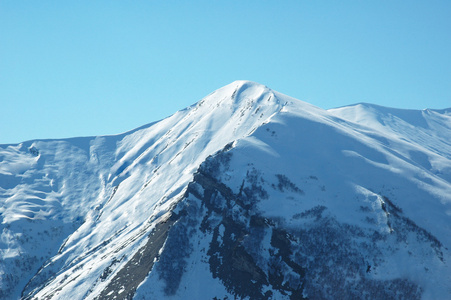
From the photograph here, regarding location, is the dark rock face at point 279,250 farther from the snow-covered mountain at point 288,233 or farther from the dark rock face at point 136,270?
the dark rock face at point 136,270

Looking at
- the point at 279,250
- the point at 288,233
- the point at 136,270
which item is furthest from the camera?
the point at 136,270

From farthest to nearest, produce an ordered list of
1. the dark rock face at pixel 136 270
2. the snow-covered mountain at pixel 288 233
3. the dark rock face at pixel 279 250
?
1. the dark rock face at pixel 136 270
2. the snow-covered mountain at pixel 288 233
3. the dark rock face at pixel 279 250

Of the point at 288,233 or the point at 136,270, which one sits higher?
the point at 288,233

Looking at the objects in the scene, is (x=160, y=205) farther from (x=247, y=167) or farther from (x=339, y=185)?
(x=339, y=185)

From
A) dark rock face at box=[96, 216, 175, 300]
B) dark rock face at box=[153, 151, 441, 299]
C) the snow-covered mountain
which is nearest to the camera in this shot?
dark rock face at box=[153, 151, 441, 299]

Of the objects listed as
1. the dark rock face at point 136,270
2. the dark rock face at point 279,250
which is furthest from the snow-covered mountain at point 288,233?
the dark rock face at point 136,270

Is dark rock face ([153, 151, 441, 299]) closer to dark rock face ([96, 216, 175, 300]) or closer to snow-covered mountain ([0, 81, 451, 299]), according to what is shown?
snow-covered mountain ([0, 81, 451, 299])

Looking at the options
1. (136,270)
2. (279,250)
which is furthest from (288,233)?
(136,270)

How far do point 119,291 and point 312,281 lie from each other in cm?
4625

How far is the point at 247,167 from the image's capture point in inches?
5807

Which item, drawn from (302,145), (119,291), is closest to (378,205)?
(302,145)

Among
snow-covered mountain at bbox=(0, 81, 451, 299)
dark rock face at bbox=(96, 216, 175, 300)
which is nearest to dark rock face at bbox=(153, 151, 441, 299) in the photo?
snow-covered mountain at bbox=(0, 81, 451, 299)

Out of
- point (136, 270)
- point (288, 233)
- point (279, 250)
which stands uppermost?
point (288, 233)

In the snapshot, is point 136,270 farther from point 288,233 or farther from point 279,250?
point 288,233
